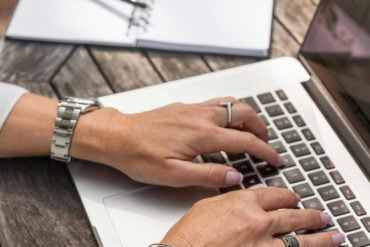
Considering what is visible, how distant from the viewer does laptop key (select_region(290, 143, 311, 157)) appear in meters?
0.84

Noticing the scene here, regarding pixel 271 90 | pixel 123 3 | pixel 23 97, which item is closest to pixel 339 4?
pixel 271 90

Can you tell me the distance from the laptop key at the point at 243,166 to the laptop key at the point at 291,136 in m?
0.07

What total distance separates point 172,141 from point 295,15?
40 cm

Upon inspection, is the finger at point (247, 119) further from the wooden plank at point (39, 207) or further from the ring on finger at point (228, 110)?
the wooden plank at point (39, 207)

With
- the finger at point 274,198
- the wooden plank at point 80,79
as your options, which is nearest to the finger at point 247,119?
the finger at point 274,198

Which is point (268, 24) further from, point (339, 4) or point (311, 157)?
point (311, 157)

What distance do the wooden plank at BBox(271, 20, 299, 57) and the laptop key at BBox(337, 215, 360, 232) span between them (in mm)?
332

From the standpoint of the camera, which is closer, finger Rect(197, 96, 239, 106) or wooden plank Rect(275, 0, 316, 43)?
finger Rect(197, 96, 239, 106)

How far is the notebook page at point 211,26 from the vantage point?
3.22ft

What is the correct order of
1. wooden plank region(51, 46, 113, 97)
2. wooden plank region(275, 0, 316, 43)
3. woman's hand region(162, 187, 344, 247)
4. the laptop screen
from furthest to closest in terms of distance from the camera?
wooden plank region(275, 0, 316, 43) < wooden plank region(51, 46, 113, 97) < the laptop screen < woman's hand region(162, 187, 344, 247)

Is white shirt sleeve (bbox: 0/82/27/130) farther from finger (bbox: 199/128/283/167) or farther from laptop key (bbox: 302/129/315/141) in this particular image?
laptop key (bbox: 302/129/315/141)

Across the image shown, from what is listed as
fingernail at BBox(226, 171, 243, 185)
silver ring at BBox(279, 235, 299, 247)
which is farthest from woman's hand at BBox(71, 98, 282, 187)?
silver ring at BBox(279, 235, 299, 247)

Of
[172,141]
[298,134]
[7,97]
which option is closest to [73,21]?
[7,97]

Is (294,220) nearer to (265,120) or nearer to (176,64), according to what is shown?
(265,120)
